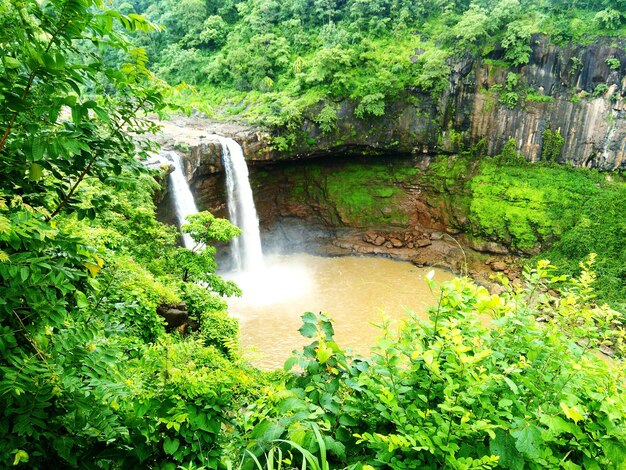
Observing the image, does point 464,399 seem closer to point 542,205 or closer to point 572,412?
point 572,412

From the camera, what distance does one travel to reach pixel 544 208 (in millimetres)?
17141

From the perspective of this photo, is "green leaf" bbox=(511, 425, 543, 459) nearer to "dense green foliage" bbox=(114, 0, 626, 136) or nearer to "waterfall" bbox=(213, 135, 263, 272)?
"waterfall" bbox=(213, 135, 263, 272)

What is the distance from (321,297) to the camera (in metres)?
14.8

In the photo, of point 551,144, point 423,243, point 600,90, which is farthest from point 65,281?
point 600,90

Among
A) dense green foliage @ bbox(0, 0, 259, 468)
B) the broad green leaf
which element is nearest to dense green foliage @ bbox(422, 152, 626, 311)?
the broad green leaf

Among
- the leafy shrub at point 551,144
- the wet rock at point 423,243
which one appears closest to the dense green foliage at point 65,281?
the wet rock at point 423,243

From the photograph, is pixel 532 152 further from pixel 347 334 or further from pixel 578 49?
pixel 347 334

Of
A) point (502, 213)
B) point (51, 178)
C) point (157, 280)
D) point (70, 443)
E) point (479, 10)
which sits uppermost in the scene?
point (479, 10)

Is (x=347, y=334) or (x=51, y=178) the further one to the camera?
(x=347, y=334)

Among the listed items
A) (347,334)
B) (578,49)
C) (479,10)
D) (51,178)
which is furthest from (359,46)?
(51,178)

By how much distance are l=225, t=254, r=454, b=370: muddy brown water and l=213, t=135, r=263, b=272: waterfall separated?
2.53ft

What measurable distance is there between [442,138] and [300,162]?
6.97 metres

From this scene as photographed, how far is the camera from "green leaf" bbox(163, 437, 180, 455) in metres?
1.98

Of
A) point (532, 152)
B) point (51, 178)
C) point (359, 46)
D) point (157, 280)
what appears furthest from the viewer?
point (359, 46)
